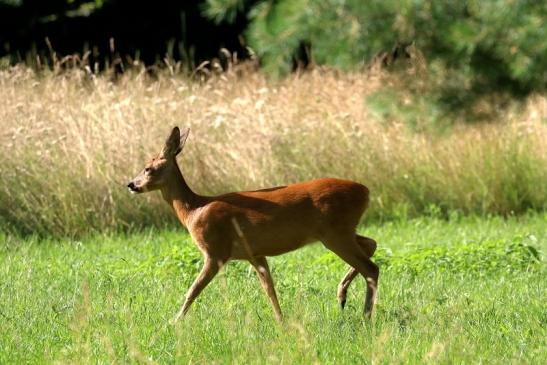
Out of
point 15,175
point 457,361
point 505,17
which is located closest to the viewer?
point 505,17

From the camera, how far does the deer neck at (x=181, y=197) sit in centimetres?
776

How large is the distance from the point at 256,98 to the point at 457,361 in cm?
868

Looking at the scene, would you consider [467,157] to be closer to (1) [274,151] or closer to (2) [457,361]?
(1) [274,151]

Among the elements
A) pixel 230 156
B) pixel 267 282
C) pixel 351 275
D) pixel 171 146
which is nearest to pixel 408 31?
pixel 267 282

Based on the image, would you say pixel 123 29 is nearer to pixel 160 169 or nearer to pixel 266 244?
pixel 160 169

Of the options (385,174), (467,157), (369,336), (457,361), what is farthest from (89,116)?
(457,361)

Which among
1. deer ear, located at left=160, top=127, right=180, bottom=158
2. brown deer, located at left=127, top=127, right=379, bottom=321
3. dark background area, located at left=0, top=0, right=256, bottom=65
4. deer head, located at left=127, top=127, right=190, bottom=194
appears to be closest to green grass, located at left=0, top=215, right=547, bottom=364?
brown deer, located at left=127, top=127, right=379, bottom=321

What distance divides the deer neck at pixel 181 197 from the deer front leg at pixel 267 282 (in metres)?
0.50

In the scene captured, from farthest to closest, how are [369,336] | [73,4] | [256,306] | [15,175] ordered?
[73,4]
[15,175]
[256,306]
[369,336]

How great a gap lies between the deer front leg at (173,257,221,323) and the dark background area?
53.9 feet

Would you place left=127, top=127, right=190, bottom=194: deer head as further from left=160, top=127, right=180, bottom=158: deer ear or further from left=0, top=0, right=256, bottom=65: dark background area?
left=0, top=0, right=256, bottom=65: dark background area

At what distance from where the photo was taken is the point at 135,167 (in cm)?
1248

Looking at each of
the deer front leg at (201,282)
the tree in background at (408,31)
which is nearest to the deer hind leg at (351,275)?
the deer front leg at (201,282)

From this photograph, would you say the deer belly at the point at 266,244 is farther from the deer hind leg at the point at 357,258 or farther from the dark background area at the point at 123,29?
the dark background area at the point at 123,29
